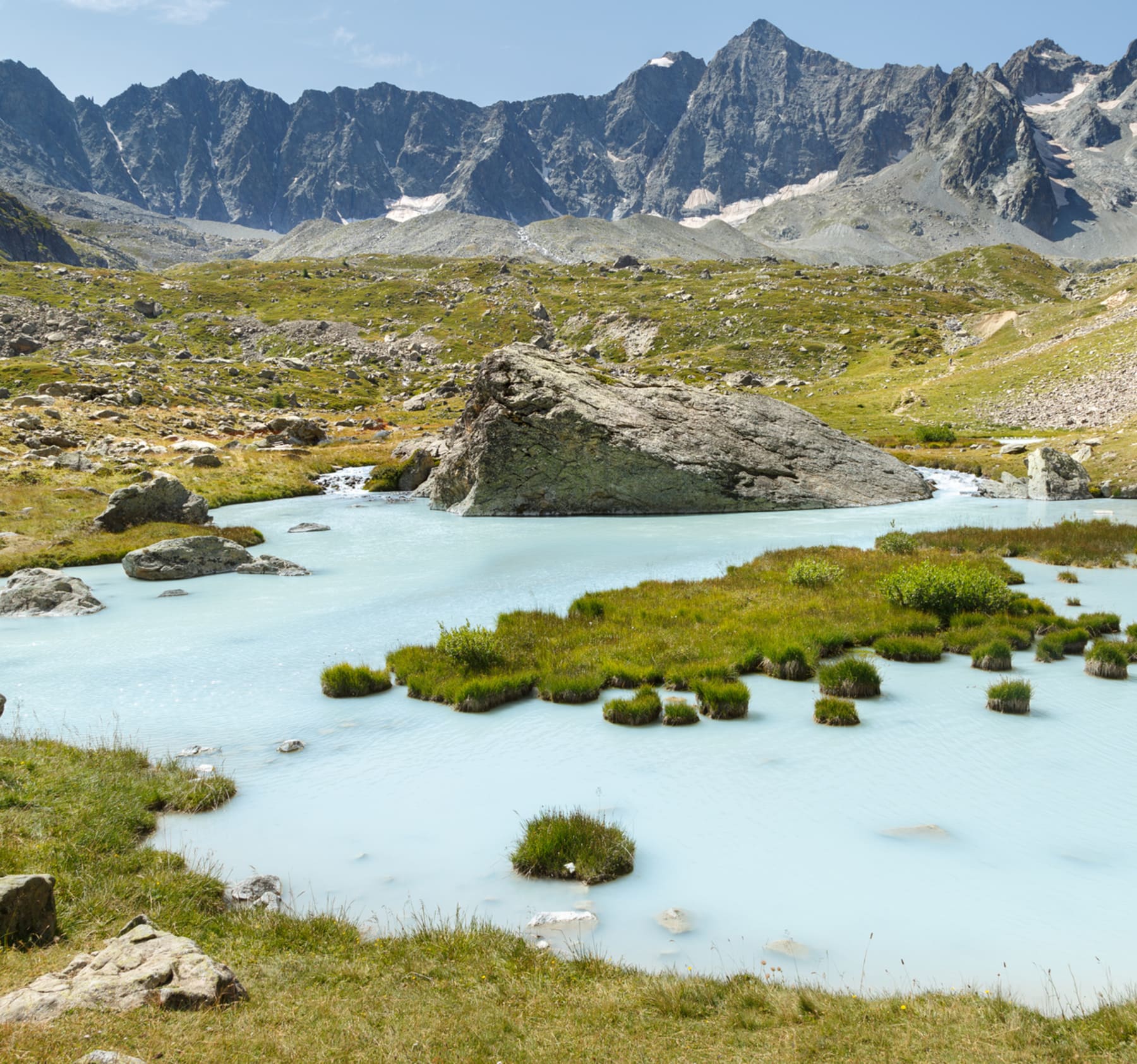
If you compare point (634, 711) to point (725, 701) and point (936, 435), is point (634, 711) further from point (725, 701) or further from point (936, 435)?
point (936, 435)

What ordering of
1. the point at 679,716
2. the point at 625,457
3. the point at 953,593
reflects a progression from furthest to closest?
the point at 625,457, the point at 953,593, the point at 679,716

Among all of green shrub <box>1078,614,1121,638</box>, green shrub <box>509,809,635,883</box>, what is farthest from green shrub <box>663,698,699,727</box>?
green shrub <box>1078,614,1121,638</box>

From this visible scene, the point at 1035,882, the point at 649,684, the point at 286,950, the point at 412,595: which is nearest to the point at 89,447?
the point at 412,595

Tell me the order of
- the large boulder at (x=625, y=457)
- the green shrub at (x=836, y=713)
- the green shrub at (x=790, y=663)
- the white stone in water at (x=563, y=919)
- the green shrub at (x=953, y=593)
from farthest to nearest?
1. the large boulder at (x=625, y=457)
2. the green shrub at (x=953, y=593)
3. the green shrub at (x=790, y=663)
4. the green shrub at (x=836, y=713)
5. the white stone in water at (x=563, y=919)

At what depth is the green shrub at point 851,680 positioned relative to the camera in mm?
15625

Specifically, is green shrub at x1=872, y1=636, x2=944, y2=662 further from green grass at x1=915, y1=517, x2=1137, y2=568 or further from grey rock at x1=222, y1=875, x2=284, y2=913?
grey rock at x1=222, y1=875, x2=284, y2=913

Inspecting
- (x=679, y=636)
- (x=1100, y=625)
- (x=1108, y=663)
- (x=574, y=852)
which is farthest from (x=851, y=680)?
(x=574, y=852)

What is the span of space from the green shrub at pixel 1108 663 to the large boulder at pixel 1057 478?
3354 centimetres

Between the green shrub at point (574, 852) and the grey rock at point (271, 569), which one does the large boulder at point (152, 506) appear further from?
the green shrub at point (574, 852)

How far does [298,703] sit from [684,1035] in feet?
40.7

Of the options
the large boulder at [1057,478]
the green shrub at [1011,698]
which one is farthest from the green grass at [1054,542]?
the green shrub at [1011,698]

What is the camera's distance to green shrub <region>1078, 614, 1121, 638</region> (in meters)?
19.0

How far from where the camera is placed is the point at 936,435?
6888cm

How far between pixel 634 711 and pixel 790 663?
4.51 metres
